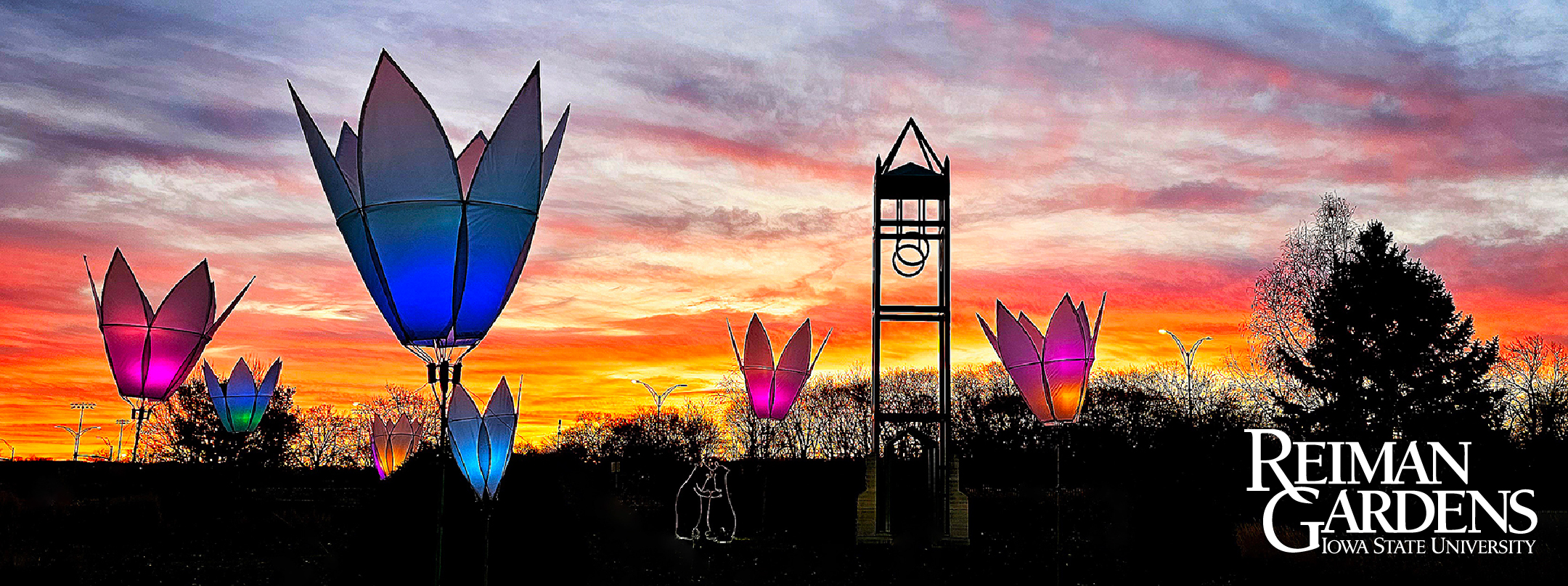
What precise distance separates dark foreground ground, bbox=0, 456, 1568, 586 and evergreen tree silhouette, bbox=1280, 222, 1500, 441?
34.2 feet

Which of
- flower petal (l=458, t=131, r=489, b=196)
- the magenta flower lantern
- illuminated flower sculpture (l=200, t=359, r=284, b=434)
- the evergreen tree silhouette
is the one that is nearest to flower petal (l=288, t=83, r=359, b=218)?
flower petal (l=458, t=131, r=489, b=196)

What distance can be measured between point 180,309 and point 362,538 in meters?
4.02

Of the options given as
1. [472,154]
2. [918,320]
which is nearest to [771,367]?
[918,320]

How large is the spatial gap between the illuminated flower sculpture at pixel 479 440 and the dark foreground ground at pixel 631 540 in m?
0.68

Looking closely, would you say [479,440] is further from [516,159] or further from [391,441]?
[391,441]

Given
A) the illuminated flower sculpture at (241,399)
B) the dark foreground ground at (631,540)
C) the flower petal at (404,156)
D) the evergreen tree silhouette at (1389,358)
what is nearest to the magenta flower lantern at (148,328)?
the dark foreground ground at (631,540)

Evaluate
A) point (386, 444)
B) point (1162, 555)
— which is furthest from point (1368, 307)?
point (386, 444)

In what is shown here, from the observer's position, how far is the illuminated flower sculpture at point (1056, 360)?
1043 cm

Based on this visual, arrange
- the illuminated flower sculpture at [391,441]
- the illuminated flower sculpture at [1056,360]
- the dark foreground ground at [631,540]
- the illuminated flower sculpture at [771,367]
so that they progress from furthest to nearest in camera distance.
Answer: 1. the illuminated flower sculpture at [391,441]
2. the illuminated flower sculpture at [771,367]
3. the illuminated flower sculpture at [1056,360]
4. the dark foreground ground at [631,540]

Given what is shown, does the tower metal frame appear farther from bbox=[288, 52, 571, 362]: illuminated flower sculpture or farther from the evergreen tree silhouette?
the evergreen tree silhouette

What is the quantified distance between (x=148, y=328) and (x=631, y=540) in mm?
8758

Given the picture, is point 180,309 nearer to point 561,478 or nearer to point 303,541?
point 561,478

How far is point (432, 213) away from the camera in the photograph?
441 cm

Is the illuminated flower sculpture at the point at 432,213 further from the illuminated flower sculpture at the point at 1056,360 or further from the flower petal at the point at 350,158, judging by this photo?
the illuminated flower sculpture at the point at 1056,360
